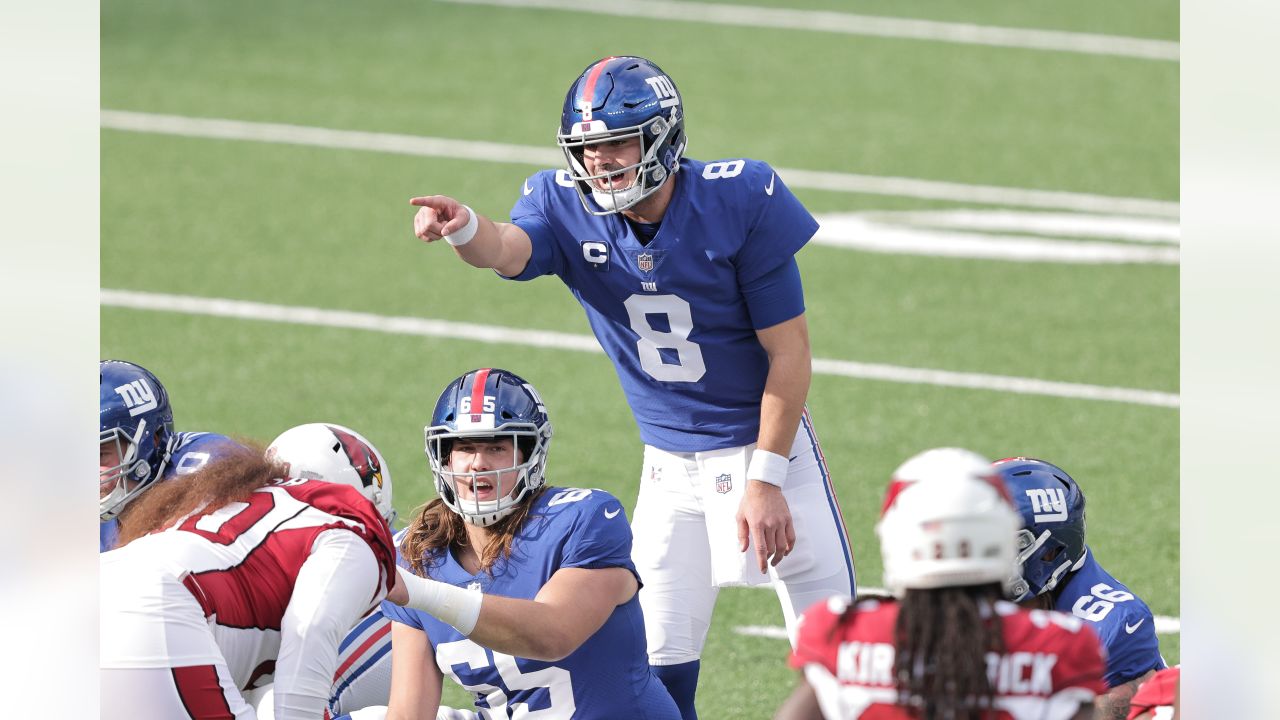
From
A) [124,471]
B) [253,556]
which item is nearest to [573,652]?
[253,556]

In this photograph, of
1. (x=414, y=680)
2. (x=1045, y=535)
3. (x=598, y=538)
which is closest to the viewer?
(x=598, y=538)

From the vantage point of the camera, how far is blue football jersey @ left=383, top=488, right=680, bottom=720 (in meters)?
3.73

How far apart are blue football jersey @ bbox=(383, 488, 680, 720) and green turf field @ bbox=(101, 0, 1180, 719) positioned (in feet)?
4.37

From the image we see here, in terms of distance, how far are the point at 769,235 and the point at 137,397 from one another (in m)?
1.55

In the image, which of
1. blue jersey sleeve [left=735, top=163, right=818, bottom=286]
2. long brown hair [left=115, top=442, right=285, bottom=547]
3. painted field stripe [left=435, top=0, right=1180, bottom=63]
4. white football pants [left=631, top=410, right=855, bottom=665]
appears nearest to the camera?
long brown hair [left=115, top=442, right=285, bottom=547]

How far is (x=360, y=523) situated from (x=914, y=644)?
4.05ft

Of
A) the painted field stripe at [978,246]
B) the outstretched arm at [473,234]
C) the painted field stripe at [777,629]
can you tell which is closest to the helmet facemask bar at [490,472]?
the outstretched arm at [473,234]

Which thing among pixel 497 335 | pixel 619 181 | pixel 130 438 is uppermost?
pixel 619 181

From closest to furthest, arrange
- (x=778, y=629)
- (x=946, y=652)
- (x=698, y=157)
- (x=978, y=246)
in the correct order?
(x=946, y=652), (x=778, y=629), (x=978, y=246), (x=698, y=157)

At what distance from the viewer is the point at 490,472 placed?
3766 mm

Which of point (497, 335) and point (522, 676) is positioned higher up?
point (497, 335)

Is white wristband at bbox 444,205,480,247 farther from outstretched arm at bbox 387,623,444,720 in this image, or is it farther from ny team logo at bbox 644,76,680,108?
outstretched arm at bbox 387,623,444,720

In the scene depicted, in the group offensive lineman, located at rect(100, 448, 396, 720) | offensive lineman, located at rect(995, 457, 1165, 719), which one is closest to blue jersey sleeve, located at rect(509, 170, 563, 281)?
offensive lineman, located at rect(100, 448, 396, 720)

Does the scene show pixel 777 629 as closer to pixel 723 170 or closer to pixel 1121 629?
pixel 1121 629
